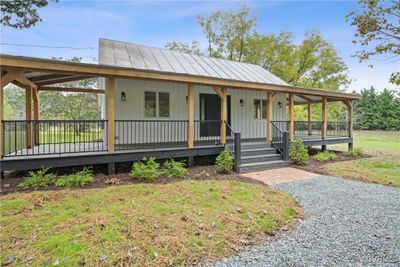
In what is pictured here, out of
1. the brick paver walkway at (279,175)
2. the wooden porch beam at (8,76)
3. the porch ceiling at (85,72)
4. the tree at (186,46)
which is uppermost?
the tree at (186,46)

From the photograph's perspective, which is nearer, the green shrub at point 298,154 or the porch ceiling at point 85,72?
the porch ceiling at point 85,72

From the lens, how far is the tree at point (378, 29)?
820 centimetres

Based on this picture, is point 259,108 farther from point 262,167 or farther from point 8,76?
point 8,76

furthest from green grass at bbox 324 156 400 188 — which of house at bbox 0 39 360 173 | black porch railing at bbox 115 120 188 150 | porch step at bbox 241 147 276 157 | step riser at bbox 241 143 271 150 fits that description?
black porch railing at bbox 115 120 188 150

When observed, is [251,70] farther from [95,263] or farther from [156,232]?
[95,263]

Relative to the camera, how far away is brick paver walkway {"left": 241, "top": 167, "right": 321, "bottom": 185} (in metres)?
7.48

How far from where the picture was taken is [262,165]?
901cm

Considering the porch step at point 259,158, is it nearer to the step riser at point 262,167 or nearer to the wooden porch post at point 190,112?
the step riser at point 262,167

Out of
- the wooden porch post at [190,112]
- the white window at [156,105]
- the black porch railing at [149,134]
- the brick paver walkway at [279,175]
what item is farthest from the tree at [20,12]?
the brick paver walkway at [279,175]

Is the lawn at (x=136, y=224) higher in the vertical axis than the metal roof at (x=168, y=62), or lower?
lower

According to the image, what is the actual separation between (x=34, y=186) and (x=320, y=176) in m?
8.49

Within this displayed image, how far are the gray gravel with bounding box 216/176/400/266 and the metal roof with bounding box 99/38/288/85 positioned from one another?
18.6 feet

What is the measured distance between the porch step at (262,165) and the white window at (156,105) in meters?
3.96

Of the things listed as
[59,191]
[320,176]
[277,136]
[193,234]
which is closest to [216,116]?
[277,136]
